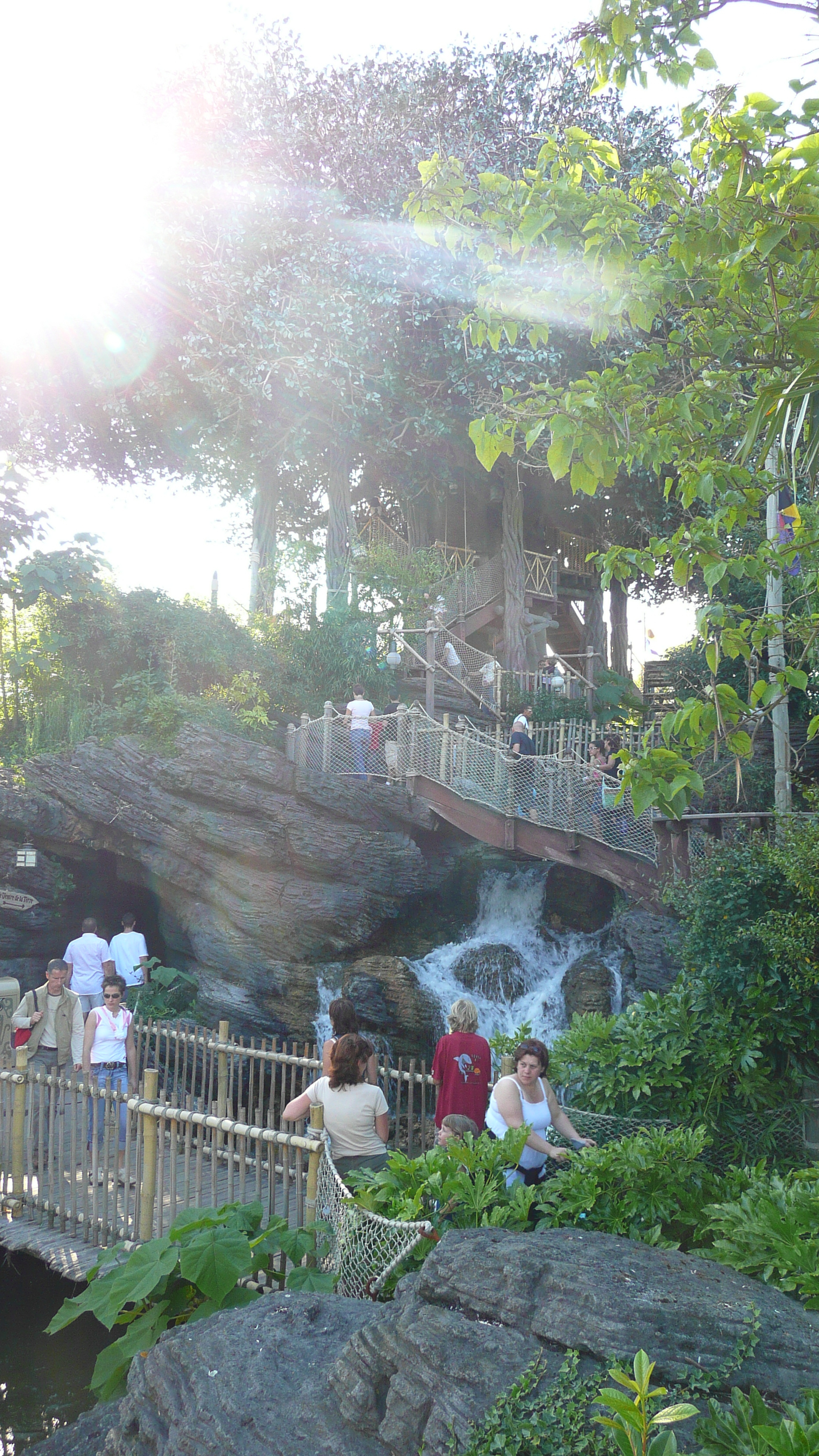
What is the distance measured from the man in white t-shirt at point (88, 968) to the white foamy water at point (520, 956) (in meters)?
5.41

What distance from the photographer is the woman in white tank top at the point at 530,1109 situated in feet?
16.7

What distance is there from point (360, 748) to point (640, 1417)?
14226 mm

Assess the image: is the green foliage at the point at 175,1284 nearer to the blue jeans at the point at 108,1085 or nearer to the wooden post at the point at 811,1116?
the blue jeans at the point at 108,1085

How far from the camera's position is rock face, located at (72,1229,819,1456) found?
2.97 m

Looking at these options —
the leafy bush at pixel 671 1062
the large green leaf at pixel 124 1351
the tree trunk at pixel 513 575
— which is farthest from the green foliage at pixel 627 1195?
the tree trunk at pixel 513 575

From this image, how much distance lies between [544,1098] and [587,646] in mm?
25013

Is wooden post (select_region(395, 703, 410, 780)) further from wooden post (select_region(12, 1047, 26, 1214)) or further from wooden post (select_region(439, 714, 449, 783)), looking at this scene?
wooden post (select_region(12, 1047, 26, 1214))

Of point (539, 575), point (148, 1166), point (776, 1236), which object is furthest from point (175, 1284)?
point (539, 575)

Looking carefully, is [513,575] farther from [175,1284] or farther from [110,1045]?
[175,1284]

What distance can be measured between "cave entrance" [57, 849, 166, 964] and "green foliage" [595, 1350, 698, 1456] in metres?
14.6

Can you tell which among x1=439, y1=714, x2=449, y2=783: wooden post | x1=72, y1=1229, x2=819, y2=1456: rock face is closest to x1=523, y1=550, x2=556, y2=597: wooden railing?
x1=439, y1=714, x2=449, y2=783: wooden post

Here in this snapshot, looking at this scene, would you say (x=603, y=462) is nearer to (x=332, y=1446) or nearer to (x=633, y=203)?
(x=633, y=203)

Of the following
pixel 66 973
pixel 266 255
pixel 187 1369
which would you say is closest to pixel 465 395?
pixel 266 255

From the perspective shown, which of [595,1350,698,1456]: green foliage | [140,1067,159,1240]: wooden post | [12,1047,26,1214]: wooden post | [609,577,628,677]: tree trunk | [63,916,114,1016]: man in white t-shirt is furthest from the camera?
[609,577,628,677]: tree trunk
